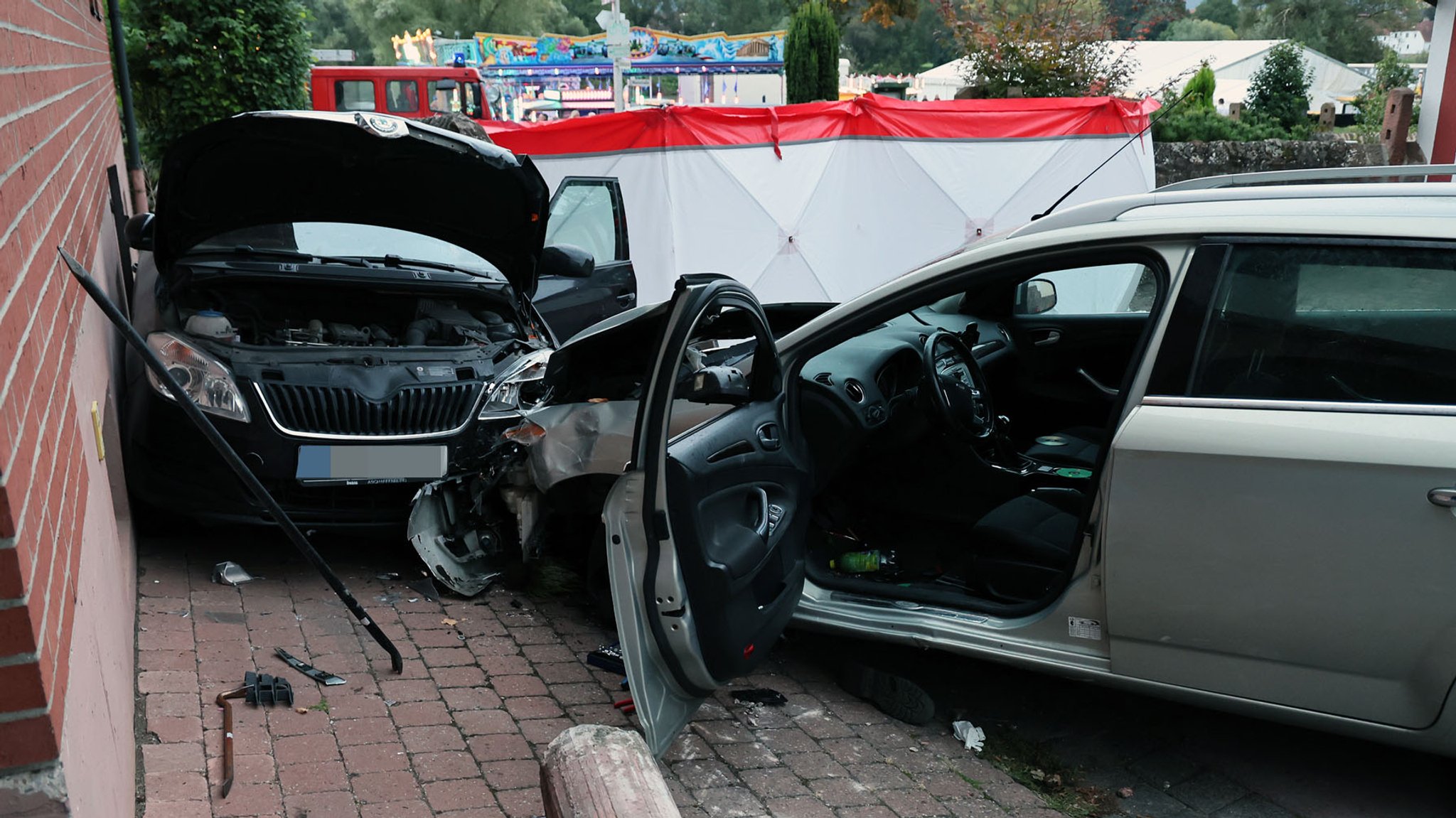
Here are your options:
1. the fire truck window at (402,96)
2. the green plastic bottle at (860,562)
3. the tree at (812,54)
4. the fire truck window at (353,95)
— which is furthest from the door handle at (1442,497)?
the tree at (812,54)

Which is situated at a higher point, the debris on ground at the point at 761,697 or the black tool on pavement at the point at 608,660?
the black tool on pavement at the point at 608,660

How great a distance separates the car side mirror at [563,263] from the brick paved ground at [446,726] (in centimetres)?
202

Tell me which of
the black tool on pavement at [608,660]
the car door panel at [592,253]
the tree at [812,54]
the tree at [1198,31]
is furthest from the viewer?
the tree at [1198,31]

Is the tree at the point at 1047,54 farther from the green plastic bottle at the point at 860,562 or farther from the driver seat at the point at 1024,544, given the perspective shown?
the green plastic bottle at the point at 860,562

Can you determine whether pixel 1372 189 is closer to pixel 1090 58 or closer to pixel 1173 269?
pixel 1173 269

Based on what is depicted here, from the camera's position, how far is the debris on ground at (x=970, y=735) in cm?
377

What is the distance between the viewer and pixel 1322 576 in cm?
306

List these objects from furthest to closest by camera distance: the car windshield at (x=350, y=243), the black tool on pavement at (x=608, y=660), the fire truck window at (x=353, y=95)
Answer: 1. the fire truck window at (x=353, y=95)
2. the car windshield at (x=350, y=243)
3. the black tool on pavement at (x=608, y=660)

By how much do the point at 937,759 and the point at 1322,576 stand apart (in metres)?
1.34

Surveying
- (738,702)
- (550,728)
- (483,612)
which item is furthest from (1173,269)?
(483,612)

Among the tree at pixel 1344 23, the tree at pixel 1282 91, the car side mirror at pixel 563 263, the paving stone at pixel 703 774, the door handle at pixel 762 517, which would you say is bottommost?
the paving stone at pixel 703 774

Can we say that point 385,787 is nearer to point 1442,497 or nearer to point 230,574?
point 230,574

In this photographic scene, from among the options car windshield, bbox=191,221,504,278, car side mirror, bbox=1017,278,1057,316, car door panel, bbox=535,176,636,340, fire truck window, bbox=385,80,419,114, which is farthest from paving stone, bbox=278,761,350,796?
fire truck window, bbox=385,80,419,114

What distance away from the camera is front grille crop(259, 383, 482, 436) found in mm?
4648
